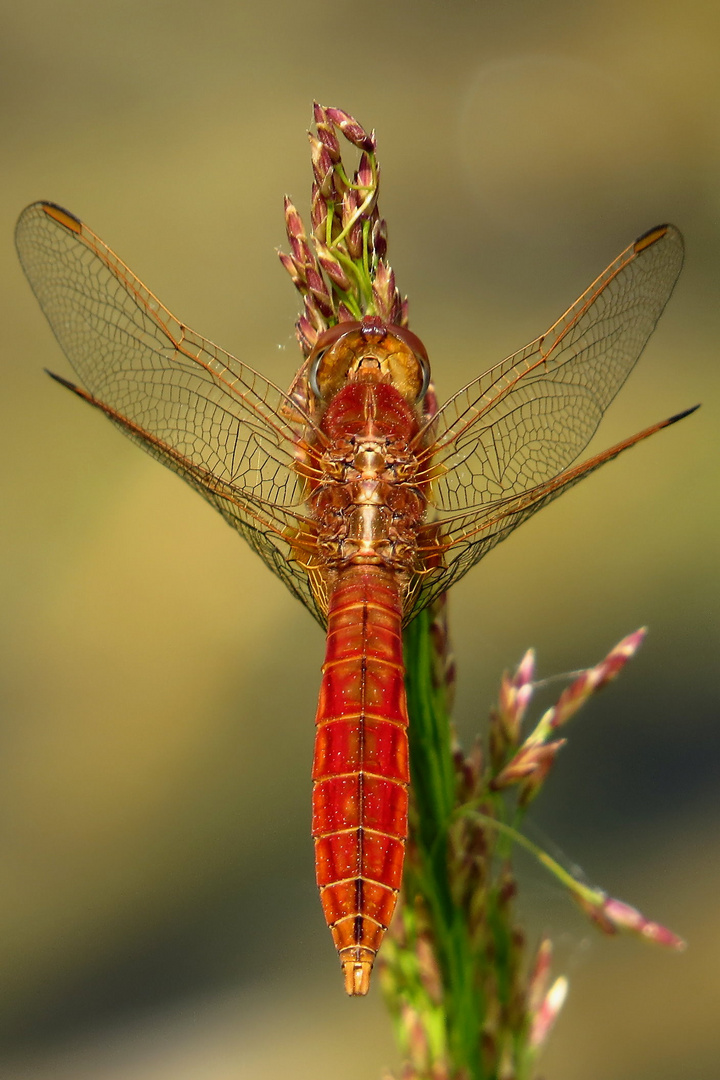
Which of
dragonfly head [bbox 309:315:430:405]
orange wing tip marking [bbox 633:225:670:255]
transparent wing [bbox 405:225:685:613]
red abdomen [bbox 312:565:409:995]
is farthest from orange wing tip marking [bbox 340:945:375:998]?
orange wing tip marking [bbox 633:225:670:255]

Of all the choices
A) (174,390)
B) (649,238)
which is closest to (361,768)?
(174,390)

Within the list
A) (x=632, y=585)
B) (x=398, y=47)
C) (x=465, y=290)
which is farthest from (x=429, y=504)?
(x=398, y=47)

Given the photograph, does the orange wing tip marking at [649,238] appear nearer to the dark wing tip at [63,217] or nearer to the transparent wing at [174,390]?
the transparent wing at [174,390]

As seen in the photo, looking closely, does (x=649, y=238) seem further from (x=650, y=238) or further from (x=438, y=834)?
(x=438, y=834)

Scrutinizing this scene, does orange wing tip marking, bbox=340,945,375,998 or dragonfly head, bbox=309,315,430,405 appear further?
dragonfly head, bbox=309,315,430,405

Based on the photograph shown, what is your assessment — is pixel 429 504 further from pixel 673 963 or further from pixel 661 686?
pixel 673 963

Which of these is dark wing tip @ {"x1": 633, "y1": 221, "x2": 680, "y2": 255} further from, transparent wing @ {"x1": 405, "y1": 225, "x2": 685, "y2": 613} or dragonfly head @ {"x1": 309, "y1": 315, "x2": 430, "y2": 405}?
dragonfly head @ {"x1": 309, "y1": 315, "x2": 430, "y2": 405}
